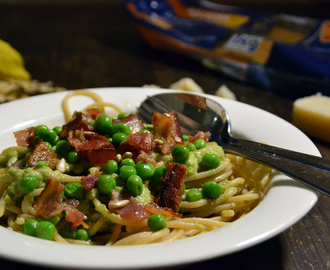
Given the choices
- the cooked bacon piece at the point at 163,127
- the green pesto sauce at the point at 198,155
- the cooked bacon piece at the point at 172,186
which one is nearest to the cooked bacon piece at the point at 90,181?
the cooked bacon piece at the point at 172,186

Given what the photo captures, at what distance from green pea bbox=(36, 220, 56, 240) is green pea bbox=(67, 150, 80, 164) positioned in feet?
1.99

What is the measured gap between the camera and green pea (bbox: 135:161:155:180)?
113 inches

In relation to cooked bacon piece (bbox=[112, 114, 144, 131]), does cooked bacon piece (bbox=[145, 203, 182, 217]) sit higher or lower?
lower

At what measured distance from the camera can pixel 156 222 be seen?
8.70 feet

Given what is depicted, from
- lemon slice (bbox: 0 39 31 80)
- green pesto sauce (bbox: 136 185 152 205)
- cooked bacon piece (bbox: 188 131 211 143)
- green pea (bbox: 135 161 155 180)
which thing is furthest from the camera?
lemon slice (bbox: 0 39 31 80)

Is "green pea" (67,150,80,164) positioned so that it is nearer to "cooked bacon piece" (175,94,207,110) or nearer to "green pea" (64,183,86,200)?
"green pea" (64,183,86,200)

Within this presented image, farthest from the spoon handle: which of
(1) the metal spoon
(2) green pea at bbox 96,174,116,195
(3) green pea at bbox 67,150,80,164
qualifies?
(3) green pea at bbox 67,150,80,164

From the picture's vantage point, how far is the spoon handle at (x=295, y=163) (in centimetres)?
262

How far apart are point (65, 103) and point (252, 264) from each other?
2395 millimetres

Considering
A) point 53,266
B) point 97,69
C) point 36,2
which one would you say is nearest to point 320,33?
point 97,69

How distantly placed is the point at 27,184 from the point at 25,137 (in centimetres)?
82

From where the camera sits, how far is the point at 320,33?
7176 mm

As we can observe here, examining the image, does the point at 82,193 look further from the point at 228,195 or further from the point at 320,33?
the point at 320,33

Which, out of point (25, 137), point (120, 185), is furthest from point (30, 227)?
point (25, 137)
